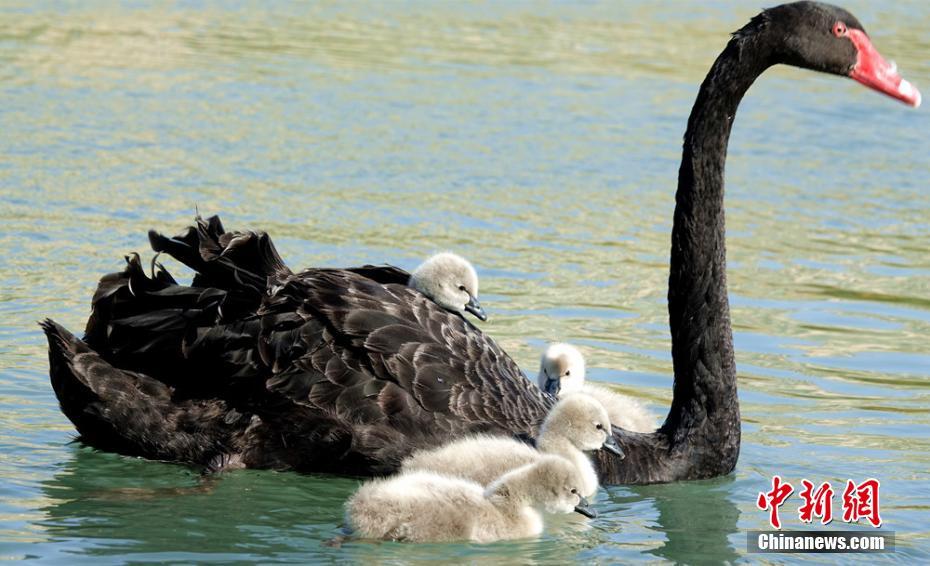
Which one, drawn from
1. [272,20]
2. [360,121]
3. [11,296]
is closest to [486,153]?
[360,121]

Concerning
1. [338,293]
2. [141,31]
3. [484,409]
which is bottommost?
[484,409]

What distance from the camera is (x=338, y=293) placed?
219 inches

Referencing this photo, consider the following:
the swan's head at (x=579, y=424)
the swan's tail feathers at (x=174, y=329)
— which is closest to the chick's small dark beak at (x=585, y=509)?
the swan's head at (x=579, y=424)

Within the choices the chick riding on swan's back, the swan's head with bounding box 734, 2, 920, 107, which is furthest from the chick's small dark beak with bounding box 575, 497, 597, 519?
the swan's head with bounding box 734, 2, 920, 107

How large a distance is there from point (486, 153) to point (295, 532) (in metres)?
6.70

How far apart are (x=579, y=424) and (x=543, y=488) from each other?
16.5 inches

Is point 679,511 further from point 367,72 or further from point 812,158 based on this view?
point 367,72

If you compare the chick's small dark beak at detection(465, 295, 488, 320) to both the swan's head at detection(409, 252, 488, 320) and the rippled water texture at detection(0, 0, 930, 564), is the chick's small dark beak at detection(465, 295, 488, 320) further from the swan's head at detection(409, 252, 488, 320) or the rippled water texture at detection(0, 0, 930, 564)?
the rippled water texture at detection(0, 0, 930, 564)

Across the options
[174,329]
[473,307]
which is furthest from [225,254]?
[473,307]

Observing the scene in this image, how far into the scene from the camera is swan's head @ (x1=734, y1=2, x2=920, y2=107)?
568cm

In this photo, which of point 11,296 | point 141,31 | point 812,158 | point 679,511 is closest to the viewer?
point 679,511

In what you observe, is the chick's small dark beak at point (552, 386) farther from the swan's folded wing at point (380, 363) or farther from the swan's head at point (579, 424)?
the swan's head at point (579, 424)

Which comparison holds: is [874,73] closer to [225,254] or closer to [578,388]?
[578,388]

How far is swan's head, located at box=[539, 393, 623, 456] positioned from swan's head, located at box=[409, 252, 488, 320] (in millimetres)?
933
